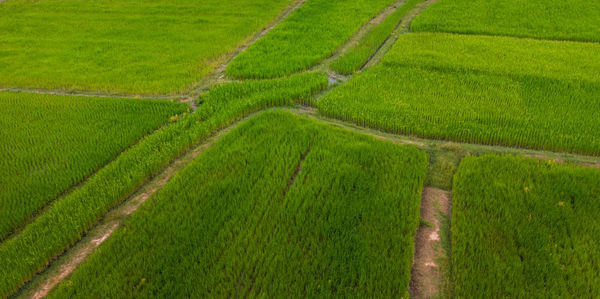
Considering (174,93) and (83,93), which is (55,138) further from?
(174,93)

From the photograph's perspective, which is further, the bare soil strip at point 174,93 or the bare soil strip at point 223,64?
the bare soil strip at point 223,64

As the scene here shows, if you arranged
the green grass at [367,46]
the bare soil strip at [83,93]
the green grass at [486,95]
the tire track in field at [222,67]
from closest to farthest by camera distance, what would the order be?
1. the green grass at [486,95]
2. the bare soil strip at [83,93]
3. the tire track in field at [222,67]
4. the green grass at [367,46]

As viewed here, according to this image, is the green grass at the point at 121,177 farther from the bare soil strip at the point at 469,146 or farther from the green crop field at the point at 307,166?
the bare soil strip at the point at 469,146

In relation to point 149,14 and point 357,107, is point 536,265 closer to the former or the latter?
point 357,107

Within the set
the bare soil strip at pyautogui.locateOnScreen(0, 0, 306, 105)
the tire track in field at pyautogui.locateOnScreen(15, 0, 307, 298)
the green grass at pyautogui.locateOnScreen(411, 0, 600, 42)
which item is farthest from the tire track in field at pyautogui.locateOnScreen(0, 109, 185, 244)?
the green grass at pyautogui.locateOnScreen(411, 0, 600, 42)

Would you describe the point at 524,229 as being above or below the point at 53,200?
below

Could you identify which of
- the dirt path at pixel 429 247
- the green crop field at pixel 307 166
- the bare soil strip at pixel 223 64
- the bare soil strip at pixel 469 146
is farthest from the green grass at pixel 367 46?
the dirt path at pixel 429 247

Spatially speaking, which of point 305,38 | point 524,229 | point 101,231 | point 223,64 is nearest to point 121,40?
point 223,64
